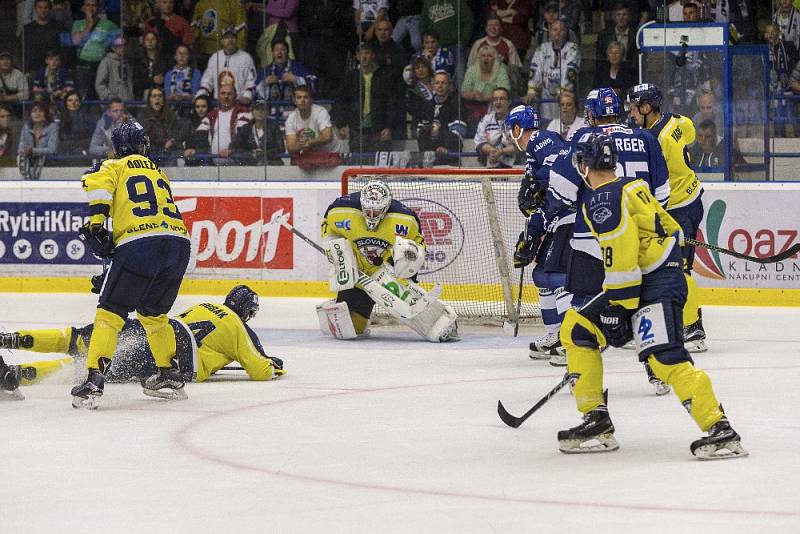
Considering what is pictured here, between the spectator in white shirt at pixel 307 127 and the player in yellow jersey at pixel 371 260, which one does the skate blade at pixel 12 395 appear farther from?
the spectator in white shirt at pixel 307 127

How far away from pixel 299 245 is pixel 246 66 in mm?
1819

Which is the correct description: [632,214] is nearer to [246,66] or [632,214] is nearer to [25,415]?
[25,415]

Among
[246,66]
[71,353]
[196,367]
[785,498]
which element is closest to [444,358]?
[196,367]

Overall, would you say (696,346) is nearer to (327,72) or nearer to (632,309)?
(632,309)

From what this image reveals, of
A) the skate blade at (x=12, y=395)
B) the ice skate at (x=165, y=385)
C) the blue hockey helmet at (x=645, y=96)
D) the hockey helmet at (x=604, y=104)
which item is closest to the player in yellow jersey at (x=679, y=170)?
the blue hockey helmet at (x=645, y=96)

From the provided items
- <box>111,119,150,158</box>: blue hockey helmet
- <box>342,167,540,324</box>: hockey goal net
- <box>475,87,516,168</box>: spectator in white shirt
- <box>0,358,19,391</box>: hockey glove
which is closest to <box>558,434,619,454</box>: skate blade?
<box>111,119,150,158</box>: blue hockey helmet

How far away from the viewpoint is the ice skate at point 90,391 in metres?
6.52

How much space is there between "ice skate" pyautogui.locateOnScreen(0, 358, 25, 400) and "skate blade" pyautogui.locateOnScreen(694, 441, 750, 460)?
330cm

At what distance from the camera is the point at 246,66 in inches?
484

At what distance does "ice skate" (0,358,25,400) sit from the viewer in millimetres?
6801

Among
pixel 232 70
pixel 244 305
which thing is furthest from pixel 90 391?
pixel 232 70

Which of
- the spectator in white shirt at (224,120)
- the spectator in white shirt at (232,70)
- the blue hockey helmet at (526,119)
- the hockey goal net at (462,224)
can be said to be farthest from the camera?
the spectator in white shirt at (232,70)

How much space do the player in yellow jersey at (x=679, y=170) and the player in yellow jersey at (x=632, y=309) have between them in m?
2.94

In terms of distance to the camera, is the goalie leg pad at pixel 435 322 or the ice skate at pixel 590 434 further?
the goalie leg pad at pixel 435 322
